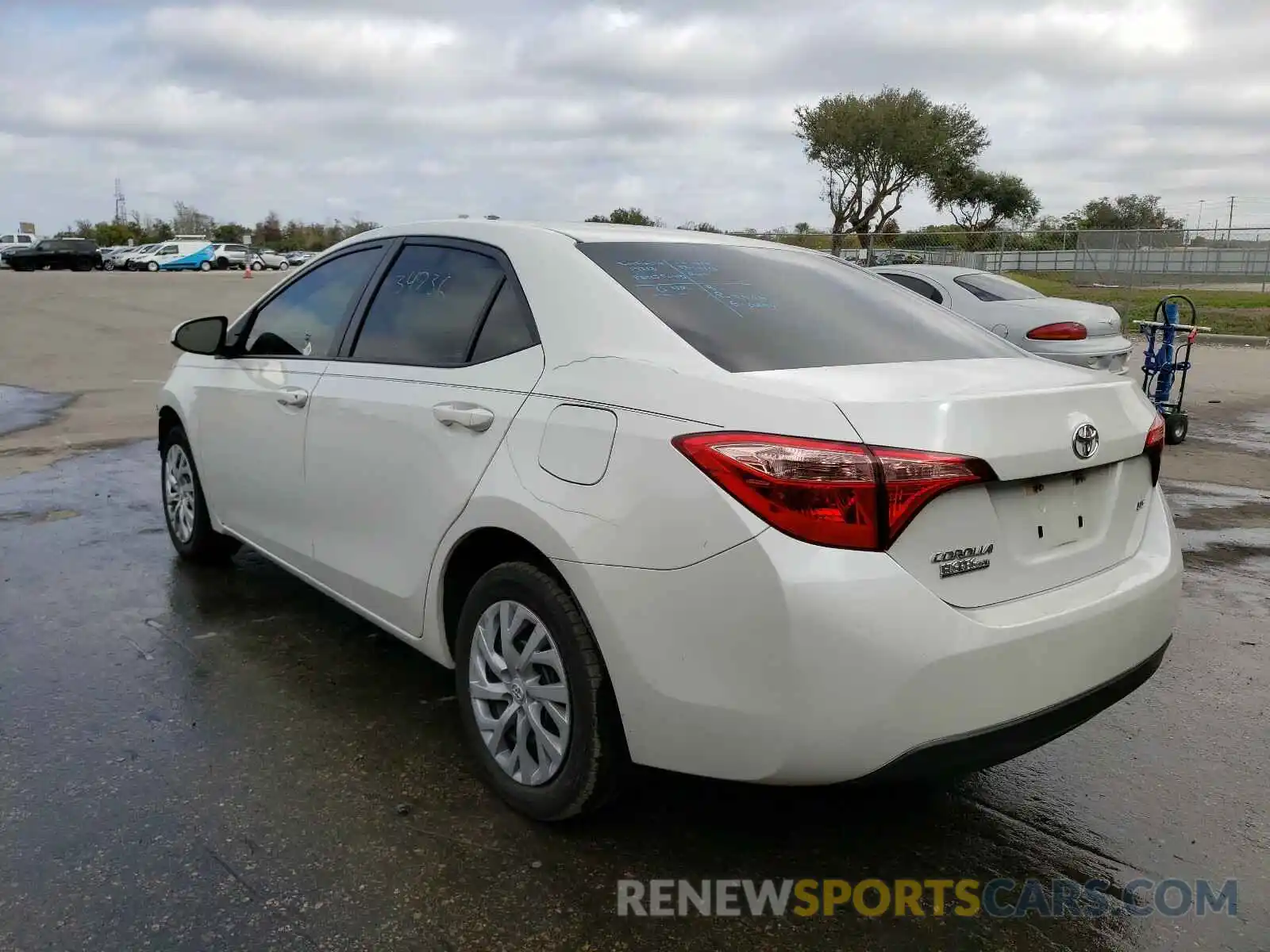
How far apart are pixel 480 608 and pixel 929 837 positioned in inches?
56.5

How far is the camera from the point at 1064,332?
9.69 m

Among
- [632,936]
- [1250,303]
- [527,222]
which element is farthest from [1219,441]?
[1250,303]

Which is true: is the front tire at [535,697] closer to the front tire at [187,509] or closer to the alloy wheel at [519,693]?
the alloy wheel at [519,693]

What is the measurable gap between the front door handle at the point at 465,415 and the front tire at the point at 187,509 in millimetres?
2391

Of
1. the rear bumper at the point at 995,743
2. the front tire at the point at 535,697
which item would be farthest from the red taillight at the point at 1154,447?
the front tire at the point at 535,697

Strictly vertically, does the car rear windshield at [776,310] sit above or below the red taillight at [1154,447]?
above

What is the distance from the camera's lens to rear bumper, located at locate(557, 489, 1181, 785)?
224cm

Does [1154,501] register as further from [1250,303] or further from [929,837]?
[1250,303]

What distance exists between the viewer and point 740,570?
2.28m

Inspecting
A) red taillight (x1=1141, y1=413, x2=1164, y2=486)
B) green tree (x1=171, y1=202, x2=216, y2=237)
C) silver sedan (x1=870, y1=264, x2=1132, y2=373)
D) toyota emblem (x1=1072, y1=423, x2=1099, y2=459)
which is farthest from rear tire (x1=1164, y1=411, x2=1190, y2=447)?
green tree (x1=171, y1=202, x2=216, y2=237)

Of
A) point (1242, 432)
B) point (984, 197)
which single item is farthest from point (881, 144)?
point (1242, 432)

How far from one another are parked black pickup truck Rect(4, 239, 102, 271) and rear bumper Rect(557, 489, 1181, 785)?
182 ft

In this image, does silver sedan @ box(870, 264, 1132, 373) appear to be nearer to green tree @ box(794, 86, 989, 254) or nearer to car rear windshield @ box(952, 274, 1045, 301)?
Answer: car rear windshield @ box(952, 274, 1045, 301)

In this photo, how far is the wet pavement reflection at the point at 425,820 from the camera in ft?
8.27
